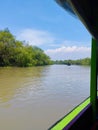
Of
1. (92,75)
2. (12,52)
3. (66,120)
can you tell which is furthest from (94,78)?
(12,52)

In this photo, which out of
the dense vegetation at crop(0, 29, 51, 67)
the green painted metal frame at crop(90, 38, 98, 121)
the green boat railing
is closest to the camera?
the green boat railing

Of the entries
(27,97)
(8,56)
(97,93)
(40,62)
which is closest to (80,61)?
(40,62)

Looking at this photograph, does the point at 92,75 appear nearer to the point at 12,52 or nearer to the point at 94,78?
the point at 94,78

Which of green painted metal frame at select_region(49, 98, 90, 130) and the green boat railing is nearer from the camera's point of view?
the green boat railing

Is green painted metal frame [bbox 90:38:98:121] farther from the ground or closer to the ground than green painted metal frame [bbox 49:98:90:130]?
farther from the ground

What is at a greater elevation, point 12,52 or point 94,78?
point 12,52

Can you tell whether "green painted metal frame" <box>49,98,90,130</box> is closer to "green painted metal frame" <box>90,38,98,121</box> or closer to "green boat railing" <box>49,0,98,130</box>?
"green boat railing" <box>49,0,98,130</box>

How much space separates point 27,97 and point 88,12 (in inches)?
295

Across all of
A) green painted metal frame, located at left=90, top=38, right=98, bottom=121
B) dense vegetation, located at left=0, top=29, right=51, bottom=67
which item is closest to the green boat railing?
green painted metal frame, located at left=90, top=38, right=98, bottom=121

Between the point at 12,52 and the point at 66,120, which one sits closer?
the point at 66,120

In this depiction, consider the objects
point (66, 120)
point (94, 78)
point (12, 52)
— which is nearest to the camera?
point (66, 120)

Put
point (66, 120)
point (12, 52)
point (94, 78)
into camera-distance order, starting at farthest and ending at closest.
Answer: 1. point (12, 52)
2. point (94, 78)
3. point (66, 120)

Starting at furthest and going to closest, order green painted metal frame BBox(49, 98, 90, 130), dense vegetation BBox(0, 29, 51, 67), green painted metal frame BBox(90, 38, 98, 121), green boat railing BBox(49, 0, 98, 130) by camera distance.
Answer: dense vegetation BBox(0, 29, 51, 67) → green painted metal frame BBox(90, 38, 98, 121) → green painted metal frame BBox(49, 98, 90, 130) → green boat railing BBox(49, 0, 98, 130)

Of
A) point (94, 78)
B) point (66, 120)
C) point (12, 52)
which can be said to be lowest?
point (66, 120)
